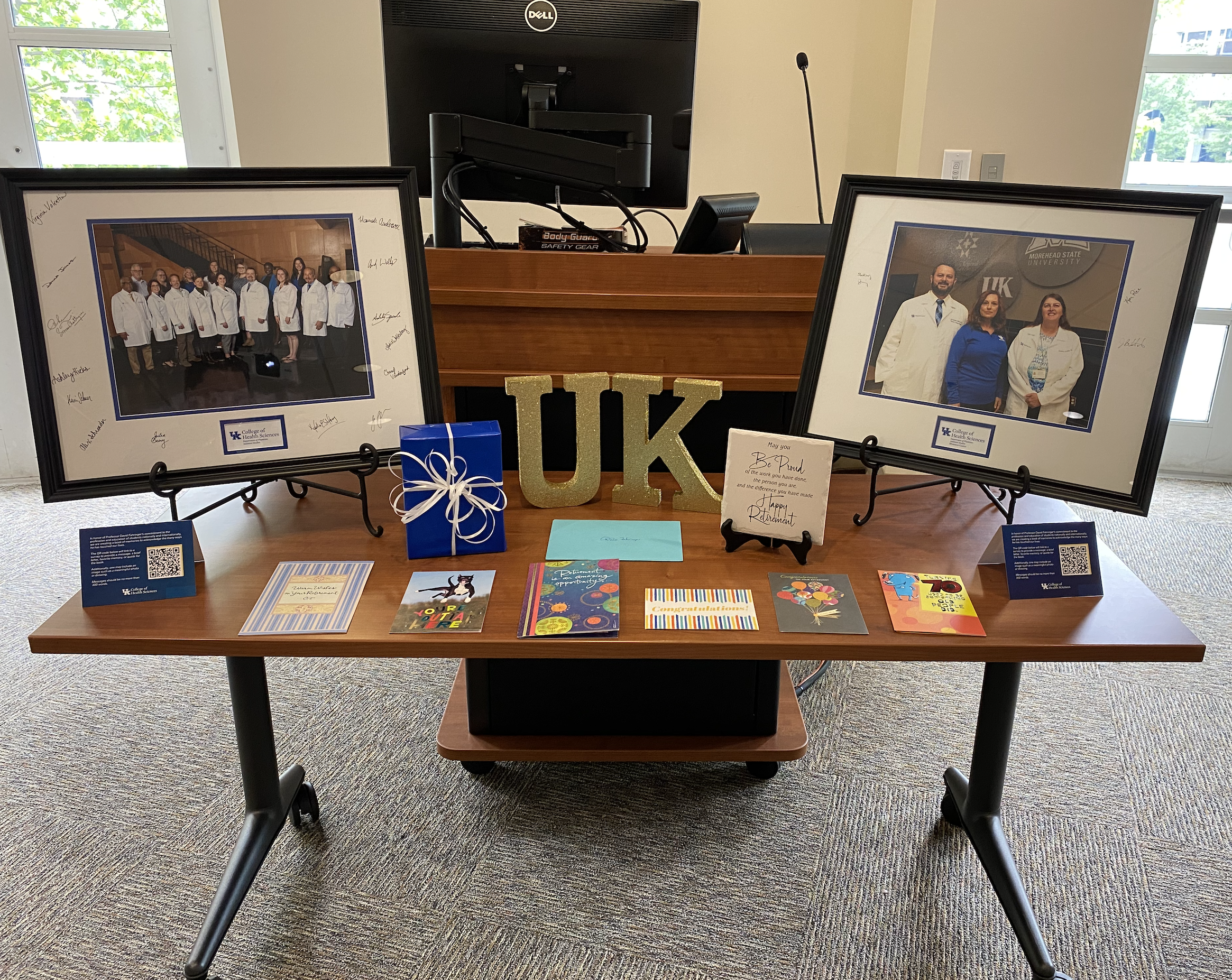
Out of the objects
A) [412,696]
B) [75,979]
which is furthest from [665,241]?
[75,979]

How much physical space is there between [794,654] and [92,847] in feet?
4.69

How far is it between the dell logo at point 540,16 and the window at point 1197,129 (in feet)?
8.32

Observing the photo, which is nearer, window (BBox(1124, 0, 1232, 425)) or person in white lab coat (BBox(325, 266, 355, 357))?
person in white lab coat (BBox(325, 266, 355, 357))

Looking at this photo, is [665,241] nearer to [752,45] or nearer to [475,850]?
[752,45]

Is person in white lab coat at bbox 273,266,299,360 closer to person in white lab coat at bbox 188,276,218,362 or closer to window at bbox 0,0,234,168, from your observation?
person in white lab coat at bbox 188,276,218,362

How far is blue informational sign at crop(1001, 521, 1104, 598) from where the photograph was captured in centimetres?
112

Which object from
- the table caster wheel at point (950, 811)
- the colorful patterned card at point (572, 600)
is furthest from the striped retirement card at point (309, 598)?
the table caster wheel at point (950, 811)

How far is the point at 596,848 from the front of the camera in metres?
1.63

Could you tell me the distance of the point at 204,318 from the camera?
1182mm

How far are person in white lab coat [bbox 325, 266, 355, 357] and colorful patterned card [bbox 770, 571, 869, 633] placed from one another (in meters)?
0.69
